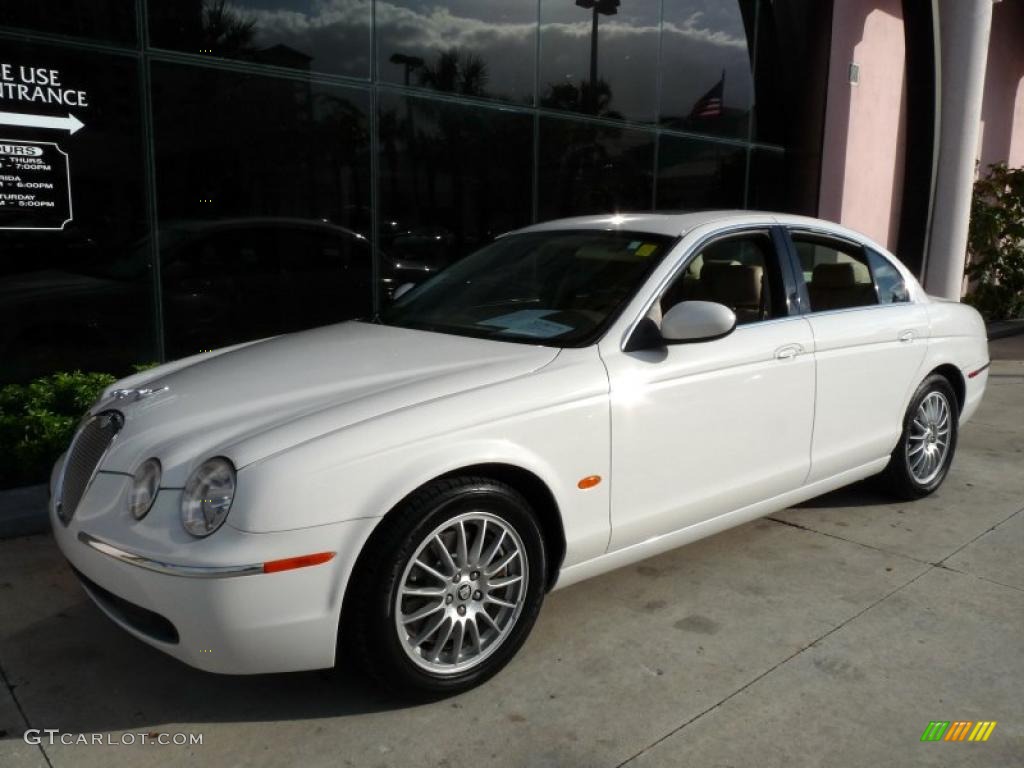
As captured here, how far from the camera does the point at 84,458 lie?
325 cm

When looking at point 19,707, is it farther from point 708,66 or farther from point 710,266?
point 708,66

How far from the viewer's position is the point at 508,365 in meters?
3.31

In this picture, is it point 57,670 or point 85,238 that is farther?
point 85,238

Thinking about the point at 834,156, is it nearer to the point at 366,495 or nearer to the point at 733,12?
the point at 733,12

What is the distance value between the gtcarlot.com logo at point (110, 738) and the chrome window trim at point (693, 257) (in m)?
1.98

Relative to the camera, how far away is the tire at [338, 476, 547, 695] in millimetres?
2848

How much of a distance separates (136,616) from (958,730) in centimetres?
260

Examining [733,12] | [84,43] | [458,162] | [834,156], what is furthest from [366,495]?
[834,156]

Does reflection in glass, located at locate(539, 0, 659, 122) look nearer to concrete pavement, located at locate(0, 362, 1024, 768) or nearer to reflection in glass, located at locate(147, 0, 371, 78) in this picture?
reflection in glass, located at locate(147, 0, 371, 78)

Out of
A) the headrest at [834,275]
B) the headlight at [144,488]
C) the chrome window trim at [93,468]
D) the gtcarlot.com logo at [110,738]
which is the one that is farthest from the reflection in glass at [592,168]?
the gtcarlot.com logo at [110,738]

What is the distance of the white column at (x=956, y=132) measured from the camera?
11594 mm

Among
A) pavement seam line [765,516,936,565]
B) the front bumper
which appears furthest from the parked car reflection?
the front bumper

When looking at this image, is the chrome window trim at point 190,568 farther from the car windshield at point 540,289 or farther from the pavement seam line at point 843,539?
the pavement seam line at point 843,539

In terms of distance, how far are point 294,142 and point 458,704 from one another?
5.92 m
